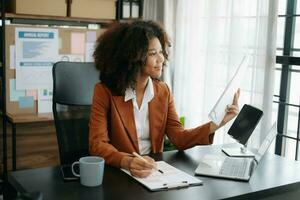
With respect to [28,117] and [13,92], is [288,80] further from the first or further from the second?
[13,92]

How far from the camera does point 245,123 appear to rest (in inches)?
70.0

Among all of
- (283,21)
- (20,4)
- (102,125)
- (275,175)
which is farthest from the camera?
(20,4)

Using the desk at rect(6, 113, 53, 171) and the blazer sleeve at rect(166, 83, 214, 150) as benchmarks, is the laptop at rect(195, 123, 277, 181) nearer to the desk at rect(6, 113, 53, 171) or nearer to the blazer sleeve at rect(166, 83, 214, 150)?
the blazer sleeve at rect(166, 83, 214, 150)

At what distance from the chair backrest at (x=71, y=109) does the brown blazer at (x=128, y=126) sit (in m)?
0.17

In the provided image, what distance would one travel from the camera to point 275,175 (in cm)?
150

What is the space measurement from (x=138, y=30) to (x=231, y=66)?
101cm

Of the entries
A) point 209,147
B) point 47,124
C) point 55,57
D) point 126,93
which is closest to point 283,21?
point 209,147

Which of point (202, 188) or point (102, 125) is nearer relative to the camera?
point (202, 188)

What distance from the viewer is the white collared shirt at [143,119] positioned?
1.82m

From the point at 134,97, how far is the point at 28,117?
1301mm

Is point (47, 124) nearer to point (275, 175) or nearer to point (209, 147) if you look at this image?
point (209, 147)

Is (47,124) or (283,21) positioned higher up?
(283,21)

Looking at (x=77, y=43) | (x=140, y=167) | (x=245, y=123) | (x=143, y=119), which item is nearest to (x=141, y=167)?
(x=140, y=167)

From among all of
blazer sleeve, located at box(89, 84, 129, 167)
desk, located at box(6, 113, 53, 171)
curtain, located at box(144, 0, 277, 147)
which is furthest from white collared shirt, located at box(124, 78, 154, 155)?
desk, located at box(6, 113, 53, 171)
